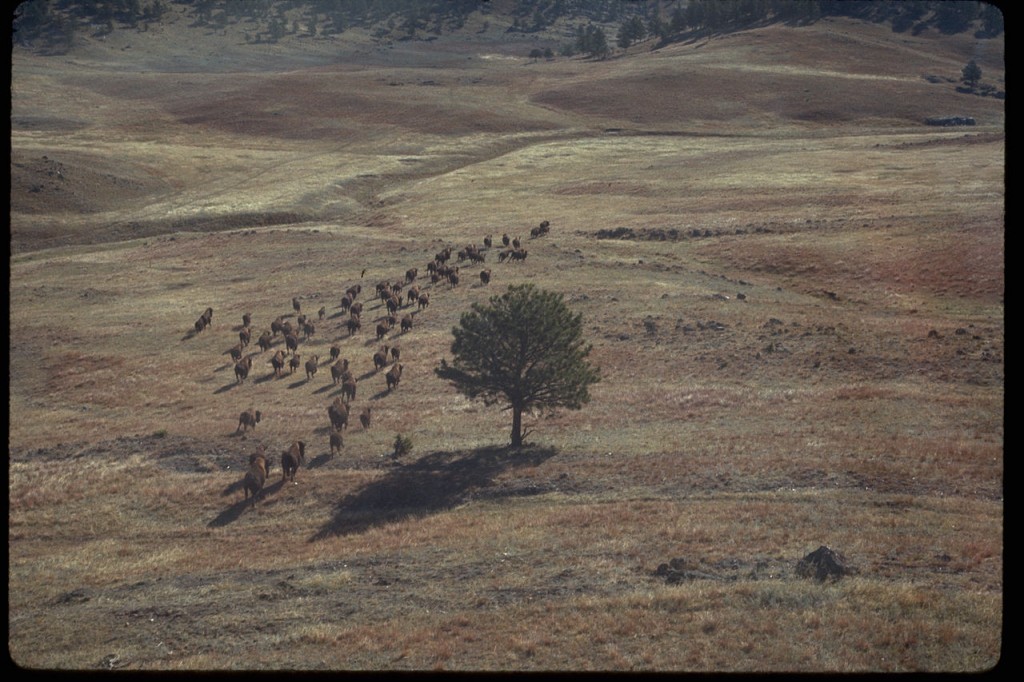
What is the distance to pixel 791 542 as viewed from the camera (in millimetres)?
18062

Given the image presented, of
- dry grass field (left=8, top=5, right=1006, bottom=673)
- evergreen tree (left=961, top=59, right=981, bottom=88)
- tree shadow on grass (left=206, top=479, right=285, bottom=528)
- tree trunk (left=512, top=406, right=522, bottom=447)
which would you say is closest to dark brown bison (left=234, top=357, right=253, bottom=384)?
dry grass field (left=8, top=5, right=1006, bottom=673)

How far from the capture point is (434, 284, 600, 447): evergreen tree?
28.9 meters

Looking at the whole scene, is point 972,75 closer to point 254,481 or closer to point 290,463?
point 290,463

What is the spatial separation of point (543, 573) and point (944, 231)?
→ 43.8m

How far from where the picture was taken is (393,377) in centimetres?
3650

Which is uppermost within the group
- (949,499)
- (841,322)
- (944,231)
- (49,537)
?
(944,231)

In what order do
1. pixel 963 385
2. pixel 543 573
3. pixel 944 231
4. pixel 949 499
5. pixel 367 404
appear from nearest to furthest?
1. pixel 543 573
2. pixel 949 499
3. pixel 963 385
4. pixel 367 404
5. pixel 944 231

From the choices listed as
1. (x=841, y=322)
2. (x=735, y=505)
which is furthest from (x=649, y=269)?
(x=735, y=505)

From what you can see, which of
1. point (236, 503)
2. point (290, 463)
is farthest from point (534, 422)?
point (236, 503)

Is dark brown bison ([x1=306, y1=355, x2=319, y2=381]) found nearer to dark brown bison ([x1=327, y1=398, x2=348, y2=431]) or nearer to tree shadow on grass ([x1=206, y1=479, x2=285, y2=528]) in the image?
dark brown bison ([x1=327, y1=398, x2=348, y2=431])

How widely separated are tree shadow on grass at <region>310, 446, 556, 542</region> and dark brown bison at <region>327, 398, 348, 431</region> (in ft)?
15.0

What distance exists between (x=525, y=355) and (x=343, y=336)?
62.6ft

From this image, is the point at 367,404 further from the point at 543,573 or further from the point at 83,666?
the point at 83,666

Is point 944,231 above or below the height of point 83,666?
above
